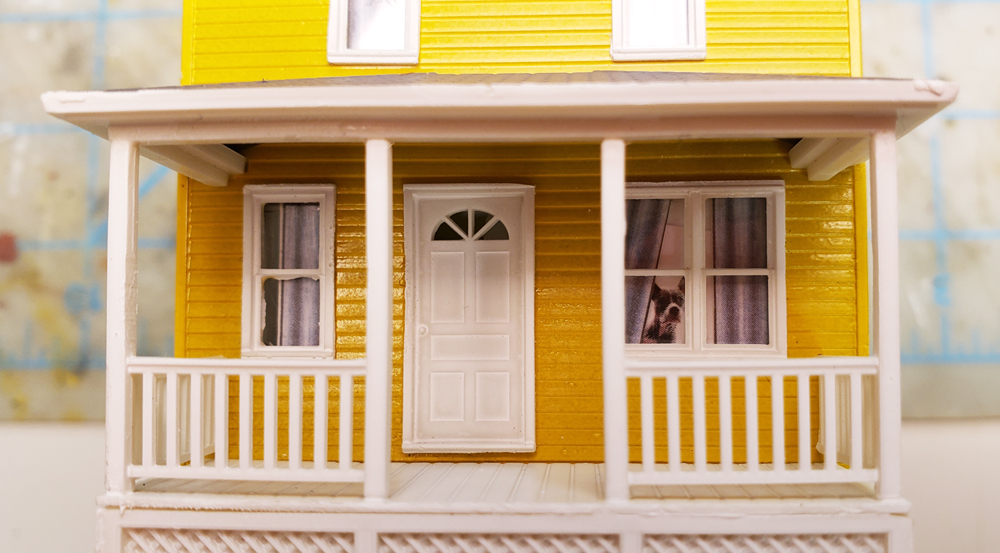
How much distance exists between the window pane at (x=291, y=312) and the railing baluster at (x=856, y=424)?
4404 millimetres

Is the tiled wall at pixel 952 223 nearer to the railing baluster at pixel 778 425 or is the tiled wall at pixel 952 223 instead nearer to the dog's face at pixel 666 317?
the dog's face at pixel 666 317

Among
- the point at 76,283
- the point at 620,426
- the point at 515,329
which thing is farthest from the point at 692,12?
the point at 76,283

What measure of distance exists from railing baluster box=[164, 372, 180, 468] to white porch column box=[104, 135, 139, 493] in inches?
10.2

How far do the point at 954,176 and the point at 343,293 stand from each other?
6.73 m

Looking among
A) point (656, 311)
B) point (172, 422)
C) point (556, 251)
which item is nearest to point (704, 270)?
point (656, 311)

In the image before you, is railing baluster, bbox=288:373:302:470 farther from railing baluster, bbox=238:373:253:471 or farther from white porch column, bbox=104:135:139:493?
white porch column, bbox=104:135:139:493

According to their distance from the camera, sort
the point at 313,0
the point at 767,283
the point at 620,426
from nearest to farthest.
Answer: the point at 620,426 → the point at 767,283 → the point at 313,0

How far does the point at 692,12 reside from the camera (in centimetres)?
514

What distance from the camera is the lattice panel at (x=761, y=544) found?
3.68 meters

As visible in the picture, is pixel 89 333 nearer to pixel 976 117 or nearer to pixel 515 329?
pixel 515 329

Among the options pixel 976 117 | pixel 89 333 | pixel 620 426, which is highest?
pixel 976 117

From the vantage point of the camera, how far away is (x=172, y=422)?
386cm

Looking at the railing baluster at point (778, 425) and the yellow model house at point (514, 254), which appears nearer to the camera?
the railing baluster at point (778, 425)

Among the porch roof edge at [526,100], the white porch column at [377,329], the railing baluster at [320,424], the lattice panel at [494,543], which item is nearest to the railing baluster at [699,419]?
the lattice panel at [494,543]
